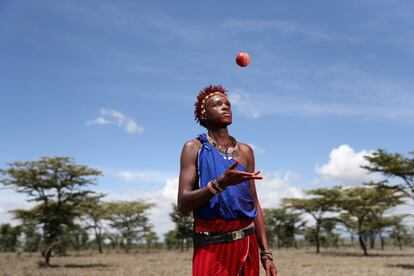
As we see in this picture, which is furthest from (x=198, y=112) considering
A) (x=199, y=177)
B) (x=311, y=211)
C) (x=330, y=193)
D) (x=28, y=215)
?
(x=311, y=211)

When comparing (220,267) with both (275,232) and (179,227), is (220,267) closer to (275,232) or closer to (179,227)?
(179,227)

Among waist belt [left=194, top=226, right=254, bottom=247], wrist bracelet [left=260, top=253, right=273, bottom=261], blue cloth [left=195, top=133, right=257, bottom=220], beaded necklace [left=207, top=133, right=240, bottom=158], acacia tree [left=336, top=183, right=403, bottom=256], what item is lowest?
wrist bracelet [left=260, top=253, right=273, bottom=261]

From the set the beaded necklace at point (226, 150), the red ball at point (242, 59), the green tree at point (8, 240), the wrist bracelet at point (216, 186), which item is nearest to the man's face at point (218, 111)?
the beaded necklace at point (226, 150)

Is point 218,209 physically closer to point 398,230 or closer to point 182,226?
point 182,226

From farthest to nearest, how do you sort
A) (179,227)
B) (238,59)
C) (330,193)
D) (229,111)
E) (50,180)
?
1. (179,227)
2. (330,193)
3. (50,180)
4. (238,59)
5. (229,111)

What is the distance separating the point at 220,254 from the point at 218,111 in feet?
3.08

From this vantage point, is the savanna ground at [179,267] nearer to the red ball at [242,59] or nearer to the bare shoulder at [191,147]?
the red ball at [242,59]

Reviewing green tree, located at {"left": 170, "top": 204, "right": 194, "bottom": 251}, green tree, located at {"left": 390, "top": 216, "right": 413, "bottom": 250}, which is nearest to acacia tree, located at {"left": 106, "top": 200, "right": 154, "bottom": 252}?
green tree, located at {"left": 170, "top": 204, "right": 194, "bottom": 251}

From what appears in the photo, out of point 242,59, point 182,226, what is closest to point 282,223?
point 182,226

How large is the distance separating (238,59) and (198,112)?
0.61m

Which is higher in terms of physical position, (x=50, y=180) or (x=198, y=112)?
(x=50, y=180)

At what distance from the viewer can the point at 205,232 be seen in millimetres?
2844

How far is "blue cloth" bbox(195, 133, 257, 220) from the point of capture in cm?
279

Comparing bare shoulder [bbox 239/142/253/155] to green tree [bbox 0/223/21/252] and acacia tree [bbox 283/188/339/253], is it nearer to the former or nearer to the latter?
acacia tree [bbox 283/188/339/253]
